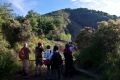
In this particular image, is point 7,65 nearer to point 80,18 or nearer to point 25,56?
point 25,56

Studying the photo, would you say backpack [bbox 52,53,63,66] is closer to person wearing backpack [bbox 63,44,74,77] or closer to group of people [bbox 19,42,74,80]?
group of people [bbox 19,42,74,80]

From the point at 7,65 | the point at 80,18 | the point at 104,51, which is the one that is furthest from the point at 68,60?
the point at 80,18

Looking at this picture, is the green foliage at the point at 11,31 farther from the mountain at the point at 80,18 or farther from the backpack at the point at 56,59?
the mountain at the point at 80,18

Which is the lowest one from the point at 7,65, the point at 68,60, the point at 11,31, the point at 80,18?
the point at 7,65

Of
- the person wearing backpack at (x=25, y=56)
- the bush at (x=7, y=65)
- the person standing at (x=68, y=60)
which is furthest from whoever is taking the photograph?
the bush at (x=7, y=65)

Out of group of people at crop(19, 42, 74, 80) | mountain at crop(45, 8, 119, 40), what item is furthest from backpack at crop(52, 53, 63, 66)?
mountain at crop(45, 8, 119, 40)

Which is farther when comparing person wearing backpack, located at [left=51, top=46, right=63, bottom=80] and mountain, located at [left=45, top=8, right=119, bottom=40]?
mountain, located at [left=45, top=8, right=119, bottom=40]

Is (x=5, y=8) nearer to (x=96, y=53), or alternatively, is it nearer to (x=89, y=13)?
(x=96, y=53)

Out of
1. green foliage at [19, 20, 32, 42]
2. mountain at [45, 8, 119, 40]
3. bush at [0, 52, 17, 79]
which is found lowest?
bush at [0, 52, 17, 79]

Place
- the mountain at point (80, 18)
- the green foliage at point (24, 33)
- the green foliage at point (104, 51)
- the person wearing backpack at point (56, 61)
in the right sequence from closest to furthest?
the green foliage at point (104, 51) → the person wearing backpack at point (56, 61) → the green foliage at point (24, 33) → the mountain at point (80, 18)

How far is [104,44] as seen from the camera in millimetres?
20656

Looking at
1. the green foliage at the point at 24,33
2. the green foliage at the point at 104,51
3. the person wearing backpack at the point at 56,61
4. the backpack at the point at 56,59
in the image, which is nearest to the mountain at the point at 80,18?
the green foliage at the point at 24,33

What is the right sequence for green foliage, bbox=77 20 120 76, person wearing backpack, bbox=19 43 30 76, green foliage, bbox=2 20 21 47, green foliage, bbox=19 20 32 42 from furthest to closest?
1. green foliage, bbox=19 20 32 42
2. green foliage, bbox=2 20 21 47
3. person wearing backpack, bbox=19 43 30 76
4. green foliage, bbox=77 20 120 76

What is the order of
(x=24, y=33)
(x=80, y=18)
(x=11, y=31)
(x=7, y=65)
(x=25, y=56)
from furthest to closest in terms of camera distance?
(x=80, y=18) → (x=24, y=33) → (x=11, y=31) → (x=7, y=65) → (x=25, y=56)
